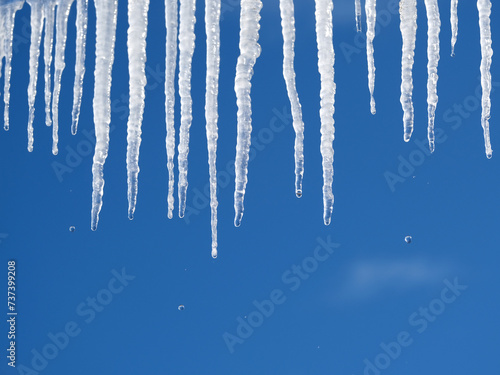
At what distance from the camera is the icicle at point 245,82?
1266 mm

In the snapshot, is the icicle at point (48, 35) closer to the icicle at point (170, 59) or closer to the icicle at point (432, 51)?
the icicle at point (170, 59)

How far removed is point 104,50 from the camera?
1.38 meters

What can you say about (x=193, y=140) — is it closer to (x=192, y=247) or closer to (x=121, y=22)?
(x=192, y=247)

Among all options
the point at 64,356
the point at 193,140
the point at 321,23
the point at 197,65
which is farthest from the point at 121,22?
the point at 321,23

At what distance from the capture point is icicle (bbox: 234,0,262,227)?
1.27 meters

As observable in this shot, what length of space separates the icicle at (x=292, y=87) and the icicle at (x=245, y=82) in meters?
0.06

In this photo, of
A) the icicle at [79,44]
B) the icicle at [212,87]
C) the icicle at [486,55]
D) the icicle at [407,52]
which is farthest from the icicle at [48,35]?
the icicle at [486,55]

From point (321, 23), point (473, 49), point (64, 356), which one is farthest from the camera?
point (64, 356)

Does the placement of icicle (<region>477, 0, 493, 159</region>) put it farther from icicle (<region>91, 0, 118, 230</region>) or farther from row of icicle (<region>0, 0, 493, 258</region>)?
icicle (<region>91, 0, 118, 230</region>)

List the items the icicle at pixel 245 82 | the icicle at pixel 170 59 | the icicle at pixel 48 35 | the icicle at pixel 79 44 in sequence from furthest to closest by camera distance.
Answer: the icicle at pixel 48 35, the icicle at pixel 79 44, the icicle at pixel 170 59, the icicle at pixel 245 82

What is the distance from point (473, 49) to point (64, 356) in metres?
2.34

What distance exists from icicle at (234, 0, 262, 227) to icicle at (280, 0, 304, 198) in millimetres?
60

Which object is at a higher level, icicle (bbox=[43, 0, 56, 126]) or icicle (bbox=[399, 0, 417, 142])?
icicle (bbox=[43, 0, 56, 126])

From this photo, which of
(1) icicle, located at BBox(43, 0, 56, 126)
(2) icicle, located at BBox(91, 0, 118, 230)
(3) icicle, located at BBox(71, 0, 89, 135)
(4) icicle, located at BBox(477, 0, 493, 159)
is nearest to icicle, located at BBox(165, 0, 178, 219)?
(2) icicle, located at BBox(91, 0, 118, 230)
